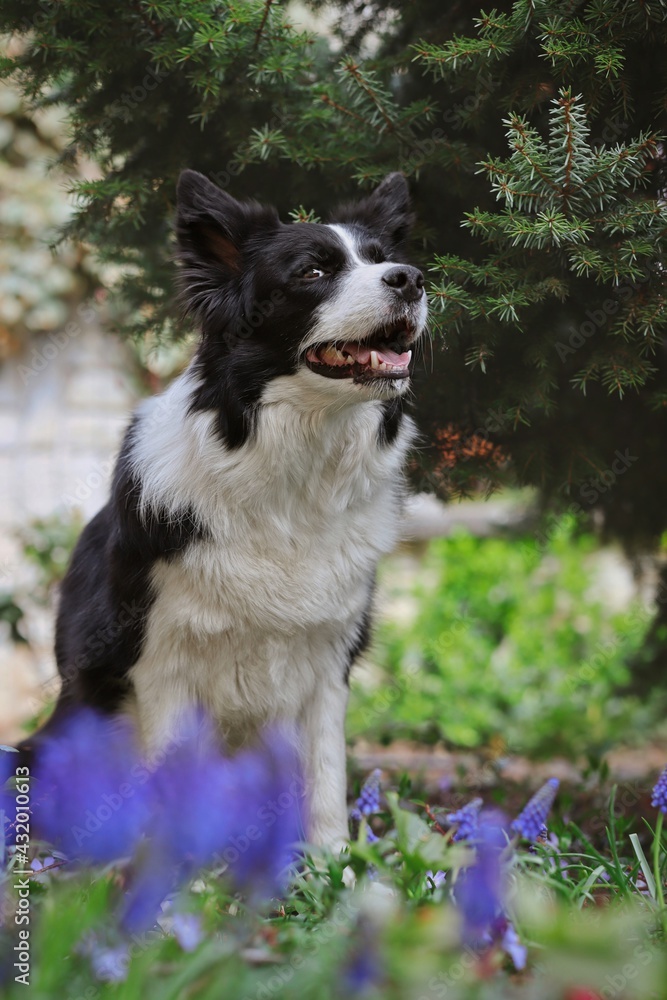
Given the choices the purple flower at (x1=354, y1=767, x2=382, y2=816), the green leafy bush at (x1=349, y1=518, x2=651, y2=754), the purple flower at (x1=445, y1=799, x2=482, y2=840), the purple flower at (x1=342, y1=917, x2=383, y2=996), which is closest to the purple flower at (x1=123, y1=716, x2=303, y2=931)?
the purple flower at (x1=342, y1=917, x2=383, y2=996)

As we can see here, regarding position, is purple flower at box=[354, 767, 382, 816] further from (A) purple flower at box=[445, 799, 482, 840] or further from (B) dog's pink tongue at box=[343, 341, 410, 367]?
(B) dog's pink tongue at box=[343, 341, 410, 367]

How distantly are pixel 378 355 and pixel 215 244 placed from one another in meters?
0.62

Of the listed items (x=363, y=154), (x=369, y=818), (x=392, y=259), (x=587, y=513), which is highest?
(x=363, y=154)

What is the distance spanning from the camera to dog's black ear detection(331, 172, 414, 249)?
107 inches

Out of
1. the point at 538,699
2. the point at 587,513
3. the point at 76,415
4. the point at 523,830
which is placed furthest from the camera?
the point at 76,415

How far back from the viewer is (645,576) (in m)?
4.14

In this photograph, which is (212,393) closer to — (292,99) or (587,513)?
(292,99)

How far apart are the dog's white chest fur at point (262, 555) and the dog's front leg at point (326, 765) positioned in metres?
0.06

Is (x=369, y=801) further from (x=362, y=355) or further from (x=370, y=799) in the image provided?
(x=362, y=355)

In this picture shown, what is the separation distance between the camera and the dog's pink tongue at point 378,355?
8.26 feet

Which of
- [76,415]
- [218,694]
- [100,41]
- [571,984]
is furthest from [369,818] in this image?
[76,415]

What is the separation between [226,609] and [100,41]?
67.9 inches

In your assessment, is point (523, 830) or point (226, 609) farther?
point (226, 609)

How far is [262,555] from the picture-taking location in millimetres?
2611
